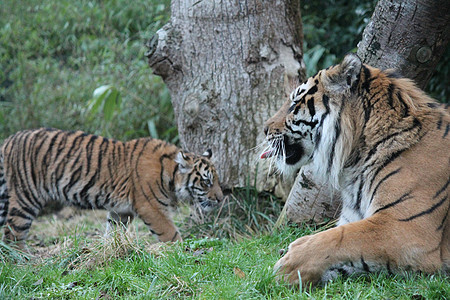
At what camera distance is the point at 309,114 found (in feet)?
12.1

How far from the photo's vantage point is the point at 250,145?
18.1 feet

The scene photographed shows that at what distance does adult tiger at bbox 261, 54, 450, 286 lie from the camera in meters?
3.10

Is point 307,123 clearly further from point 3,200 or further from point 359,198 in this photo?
point 3,200

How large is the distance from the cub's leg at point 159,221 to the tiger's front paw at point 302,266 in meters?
→ 2.41

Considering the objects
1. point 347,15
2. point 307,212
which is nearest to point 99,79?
point 347,15

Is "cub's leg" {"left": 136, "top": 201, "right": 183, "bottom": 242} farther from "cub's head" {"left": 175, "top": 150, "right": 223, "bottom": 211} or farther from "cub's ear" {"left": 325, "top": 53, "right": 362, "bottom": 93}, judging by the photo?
"cub's ear" {"left": 325, "top": 53, "right": 362, "bottom": 93}

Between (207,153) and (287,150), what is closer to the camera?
(287,150)

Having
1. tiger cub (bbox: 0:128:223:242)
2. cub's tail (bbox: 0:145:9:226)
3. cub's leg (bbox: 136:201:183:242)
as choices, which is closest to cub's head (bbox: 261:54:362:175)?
tiger cub (bbox: 0:128:223:242)

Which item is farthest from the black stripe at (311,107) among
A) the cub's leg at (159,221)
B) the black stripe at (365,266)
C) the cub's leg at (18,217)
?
the cub's leg at (18,217)

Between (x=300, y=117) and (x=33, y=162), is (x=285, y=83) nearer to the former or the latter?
(x=300, y=117)

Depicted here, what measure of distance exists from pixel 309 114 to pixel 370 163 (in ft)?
1.79

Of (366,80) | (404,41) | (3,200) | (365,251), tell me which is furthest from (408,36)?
(3,200)

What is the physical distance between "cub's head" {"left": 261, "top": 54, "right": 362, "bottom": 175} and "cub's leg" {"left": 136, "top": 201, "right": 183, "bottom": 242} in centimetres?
191

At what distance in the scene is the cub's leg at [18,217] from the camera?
5504mm
